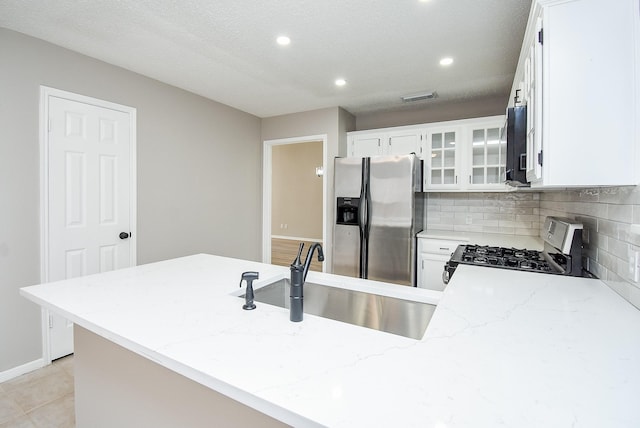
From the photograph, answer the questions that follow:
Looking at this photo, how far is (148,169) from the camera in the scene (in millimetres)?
A: 3156

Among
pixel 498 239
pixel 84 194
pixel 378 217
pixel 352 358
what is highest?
pixel 84 194

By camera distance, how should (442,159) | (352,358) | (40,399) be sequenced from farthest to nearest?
(442,159) → (40,399) → (352,358)

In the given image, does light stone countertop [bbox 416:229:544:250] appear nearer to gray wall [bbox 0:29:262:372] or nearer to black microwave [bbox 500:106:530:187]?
black microwave [bbox 500:106:530:187]

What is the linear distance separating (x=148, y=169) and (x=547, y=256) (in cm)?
362

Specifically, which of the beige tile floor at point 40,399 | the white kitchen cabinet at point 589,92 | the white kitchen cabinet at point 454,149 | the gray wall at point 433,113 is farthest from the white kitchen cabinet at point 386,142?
the beige tile floor at point 40,399

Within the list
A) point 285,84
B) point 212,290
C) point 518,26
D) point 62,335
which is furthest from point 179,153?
point 518,26

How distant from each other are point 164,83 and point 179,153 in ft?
2.44

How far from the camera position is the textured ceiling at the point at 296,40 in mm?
1982

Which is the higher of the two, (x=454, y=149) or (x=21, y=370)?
(x=454, y=149)

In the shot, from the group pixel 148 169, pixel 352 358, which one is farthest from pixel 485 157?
pixel 148 169

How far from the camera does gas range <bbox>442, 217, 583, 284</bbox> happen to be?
5.71ft

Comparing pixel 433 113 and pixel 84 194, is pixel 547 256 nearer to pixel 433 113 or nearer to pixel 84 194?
pixel 433 113

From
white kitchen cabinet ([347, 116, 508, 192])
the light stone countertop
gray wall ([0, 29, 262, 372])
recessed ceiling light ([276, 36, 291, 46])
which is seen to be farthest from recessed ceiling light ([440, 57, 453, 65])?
gray wall ([0, 29, 262, 372])

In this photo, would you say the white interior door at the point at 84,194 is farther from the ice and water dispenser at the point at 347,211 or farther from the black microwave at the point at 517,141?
the black microwave at the point at 517,141
